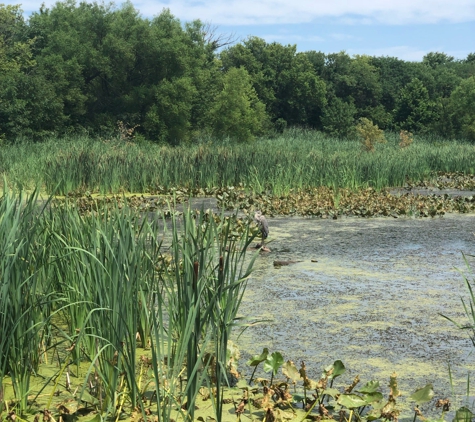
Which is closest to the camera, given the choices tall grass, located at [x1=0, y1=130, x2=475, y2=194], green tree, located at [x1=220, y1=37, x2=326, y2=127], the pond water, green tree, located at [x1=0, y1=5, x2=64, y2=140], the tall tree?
the pond water

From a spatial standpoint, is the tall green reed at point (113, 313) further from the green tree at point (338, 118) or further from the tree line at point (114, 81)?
the green tree at point (338, 118)

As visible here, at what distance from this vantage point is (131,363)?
289 cm

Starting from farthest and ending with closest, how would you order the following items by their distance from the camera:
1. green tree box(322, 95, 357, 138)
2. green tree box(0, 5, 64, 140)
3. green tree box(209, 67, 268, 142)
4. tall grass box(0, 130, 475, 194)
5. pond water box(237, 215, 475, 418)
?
green tree box(322, 95, 357, 138) < green tree box(209, 67, 268, 142) < green tree box(0, 5, 64, 140) < tall grass box(0, 130, 475, 194) < pond water box(237, 215, 475, 418)

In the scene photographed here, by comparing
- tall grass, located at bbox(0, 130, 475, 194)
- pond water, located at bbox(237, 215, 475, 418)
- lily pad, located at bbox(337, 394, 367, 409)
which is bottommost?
pond water, located at bbox(237, 215, 475, 418)

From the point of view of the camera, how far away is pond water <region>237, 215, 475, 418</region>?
384 cm

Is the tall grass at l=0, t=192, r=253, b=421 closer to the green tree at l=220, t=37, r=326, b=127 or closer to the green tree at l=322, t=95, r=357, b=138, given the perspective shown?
the green tree at l=322, t=95, r=357, b=138

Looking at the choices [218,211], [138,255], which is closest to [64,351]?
[138,255]

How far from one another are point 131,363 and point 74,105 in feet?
86.1

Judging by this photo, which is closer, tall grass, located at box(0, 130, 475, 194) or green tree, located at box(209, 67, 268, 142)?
tall grass, located at box(0, 130, 475, 194)

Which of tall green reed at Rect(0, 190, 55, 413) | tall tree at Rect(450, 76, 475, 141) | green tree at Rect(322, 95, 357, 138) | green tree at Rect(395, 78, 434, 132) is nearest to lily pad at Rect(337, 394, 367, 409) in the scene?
tall green reed at Rect(0, 190, 55, 413)

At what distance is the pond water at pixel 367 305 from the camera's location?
384 cm

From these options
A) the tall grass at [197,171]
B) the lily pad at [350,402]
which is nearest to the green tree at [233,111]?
the tall grass at [197,171]

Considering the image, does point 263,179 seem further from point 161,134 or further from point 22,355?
point 161,134

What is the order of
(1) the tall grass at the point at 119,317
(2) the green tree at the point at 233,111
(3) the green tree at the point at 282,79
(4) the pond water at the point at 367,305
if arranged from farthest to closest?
(3) the green tree at the point at 282,79 < (2) the green tree at the point at 233,111 < (4) the pond water at the point at 367,305 < (1) the tall grass at the point at 119,317
